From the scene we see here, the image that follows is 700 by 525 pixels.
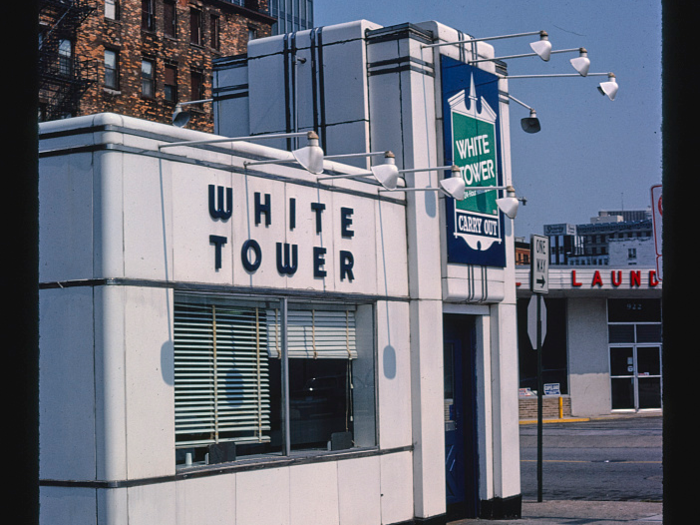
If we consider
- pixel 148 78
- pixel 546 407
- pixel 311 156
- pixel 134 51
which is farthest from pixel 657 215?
pixel 148 78

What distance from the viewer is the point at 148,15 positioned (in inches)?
2154

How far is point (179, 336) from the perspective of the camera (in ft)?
29.7

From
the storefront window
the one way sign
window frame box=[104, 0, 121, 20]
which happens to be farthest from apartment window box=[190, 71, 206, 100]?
the one way sign

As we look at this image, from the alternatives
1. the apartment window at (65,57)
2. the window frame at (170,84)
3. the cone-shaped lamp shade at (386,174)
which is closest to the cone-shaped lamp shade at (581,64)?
the cone-shaped lamp shade at (386,174)

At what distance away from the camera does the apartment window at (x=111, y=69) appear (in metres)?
51.2

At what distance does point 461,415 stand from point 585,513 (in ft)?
7.49

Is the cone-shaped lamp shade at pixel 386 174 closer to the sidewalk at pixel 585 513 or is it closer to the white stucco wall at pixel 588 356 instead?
the sidewalk at pixel 585 513

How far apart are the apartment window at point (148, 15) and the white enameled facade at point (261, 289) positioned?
141 feet

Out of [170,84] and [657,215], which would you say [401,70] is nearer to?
[657,215]

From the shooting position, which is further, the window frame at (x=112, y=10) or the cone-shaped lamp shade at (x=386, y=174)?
the window frame at (x=112, y=10)

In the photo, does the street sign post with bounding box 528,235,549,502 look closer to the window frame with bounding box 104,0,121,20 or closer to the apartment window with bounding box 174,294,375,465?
the apartment window with bounding box 174,294,375,465

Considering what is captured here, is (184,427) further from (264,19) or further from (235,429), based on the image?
(264,19)

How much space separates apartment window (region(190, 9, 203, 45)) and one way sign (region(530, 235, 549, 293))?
1841 inches

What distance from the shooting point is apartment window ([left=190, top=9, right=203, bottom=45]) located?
58.4m
